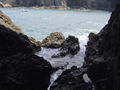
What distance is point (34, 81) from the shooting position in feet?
54.3

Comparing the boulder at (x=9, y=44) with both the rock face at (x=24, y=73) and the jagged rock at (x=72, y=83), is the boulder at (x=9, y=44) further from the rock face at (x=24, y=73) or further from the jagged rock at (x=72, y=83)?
the jagged rock at (x=72, y=83)

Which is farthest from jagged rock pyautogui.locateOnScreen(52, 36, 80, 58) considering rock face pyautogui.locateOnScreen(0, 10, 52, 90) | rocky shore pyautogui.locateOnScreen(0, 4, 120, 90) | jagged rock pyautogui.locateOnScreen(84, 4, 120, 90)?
rock face pyautogui.locateOnScreen(0, 10, 52, 90)

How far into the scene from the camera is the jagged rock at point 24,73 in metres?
15.7

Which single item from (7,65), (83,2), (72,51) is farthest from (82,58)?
(83,2)

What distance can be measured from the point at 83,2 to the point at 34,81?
420 feet

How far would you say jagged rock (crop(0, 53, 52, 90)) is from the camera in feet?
51.5

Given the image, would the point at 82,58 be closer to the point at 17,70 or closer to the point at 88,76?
the point at 88,76

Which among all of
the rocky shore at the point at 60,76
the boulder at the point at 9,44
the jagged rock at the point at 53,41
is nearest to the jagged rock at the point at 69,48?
the jagged rock at the point at 53,41

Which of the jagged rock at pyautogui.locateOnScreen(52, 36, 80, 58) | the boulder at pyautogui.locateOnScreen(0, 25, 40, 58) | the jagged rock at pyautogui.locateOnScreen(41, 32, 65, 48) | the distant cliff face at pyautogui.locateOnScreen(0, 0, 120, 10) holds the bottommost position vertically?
the distant cliff face at pyautogui.locateOnScreen(0, 0, 120, 10)

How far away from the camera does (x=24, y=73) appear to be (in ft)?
53.4

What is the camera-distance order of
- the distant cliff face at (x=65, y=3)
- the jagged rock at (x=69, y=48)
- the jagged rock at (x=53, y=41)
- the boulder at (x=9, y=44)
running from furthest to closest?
the distant cliff face at (x=65, y=3), the jagged rock at (x=53, y=41), the jagged rock at (x=69, y=48), the boulder at (x=9, y=44)

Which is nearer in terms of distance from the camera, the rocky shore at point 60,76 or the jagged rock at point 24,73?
the jagged rock at point 24,73

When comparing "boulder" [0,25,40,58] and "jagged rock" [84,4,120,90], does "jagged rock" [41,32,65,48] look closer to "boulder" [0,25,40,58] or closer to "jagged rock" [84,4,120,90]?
"boulder" [0,25,40,58]

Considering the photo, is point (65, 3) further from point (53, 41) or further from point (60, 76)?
point (60, 76)
